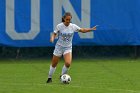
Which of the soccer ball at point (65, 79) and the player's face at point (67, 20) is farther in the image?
the soccer ball at point (65, 79)

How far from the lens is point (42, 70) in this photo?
1817 cm

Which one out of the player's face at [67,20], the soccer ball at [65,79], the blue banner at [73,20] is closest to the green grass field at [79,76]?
the soccer ball at [65,79]

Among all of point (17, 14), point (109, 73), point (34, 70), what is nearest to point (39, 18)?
point (17, 14)

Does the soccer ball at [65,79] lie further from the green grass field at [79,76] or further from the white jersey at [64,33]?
the white jersey at [64,33]

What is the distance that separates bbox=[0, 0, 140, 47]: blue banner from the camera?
20.6 m

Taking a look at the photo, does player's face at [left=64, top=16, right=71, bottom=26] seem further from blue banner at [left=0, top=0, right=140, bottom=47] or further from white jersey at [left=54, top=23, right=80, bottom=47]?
blue banner at [left=0, top=0, right=140, bottom=47]

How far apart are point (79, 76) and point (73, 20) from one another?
521 cm

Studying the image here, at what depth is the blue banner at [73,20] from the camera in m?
20.6

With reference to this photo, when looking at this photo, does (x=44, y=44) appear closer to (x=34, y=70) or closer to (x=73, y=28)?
(x=34, y=70)

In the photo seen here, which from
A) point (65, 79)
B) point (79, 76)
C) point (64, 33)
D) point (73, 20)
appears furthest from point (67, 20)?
point (73, 20)

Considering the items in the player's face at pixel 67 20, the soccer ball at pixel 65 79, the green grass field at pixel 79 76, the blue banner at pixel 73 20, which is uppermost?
the player's face at pixel 67 20

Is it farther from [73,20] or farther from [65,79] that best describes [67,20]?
[73,20]

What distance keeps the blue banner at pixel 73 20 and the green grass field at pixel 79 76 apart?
0.88 meters

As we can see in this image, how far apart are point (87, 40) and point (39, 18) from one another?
216 cm
